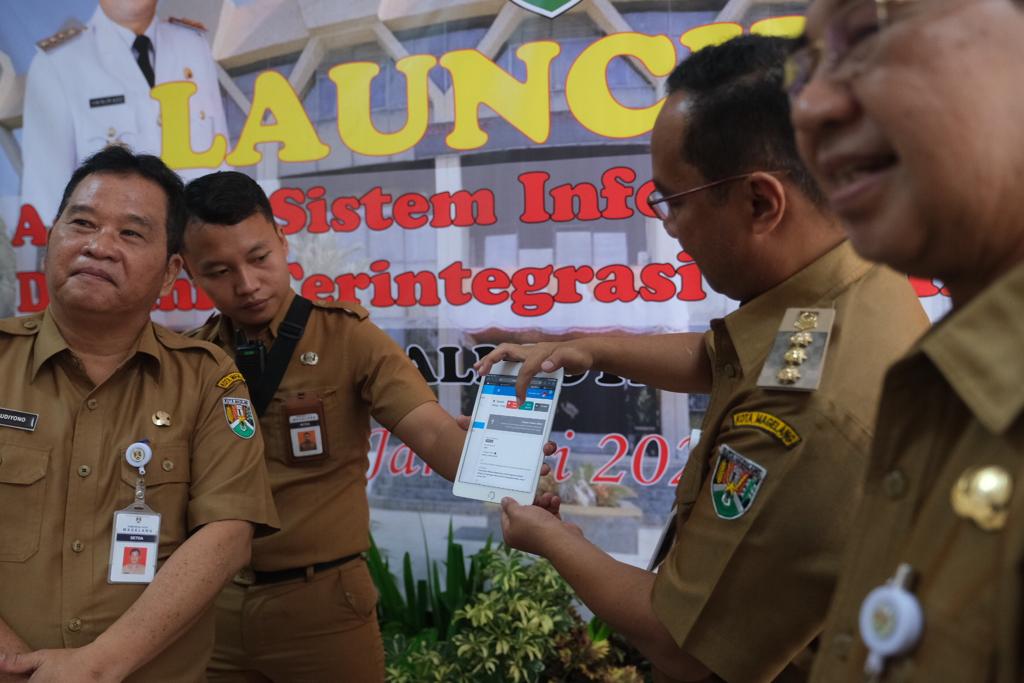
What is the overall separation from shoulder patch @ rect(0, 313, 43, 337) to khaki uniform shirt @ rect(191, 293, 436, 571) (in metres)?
0.66

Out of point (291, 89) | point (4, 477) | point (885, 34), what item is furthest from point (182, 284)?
point (885, 34)

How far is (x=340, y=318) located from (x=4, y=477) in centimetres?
109

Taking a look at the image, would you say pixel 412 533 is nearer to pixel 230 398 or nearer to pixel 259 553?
pixel 259 553

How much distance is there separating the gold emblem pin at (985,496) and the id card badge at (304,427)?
1974 mm

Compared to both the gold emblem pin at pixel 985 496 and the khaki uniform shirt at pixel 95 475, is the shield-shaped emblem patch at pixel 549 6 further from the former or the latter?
Answer: the gold emblem pin at pixel 985 496

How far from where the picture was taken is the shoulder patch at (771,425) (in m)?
1.18

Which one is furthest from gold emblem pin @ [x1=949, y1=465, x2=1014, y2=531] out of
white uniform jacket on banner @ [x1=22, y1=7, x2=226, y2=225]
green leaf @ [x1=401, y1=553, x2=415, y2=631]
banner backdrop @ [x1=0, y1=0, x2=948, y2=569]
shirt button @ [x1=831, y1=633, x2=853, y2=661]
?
white uniform jacket on banner @ [x1=22, y1=7, x2=226, y2=225]

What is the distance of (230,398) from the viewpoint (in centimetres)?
200

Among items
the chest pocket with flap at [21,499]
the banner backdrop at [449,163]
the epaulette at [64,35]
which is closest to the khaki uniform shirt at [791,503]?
the chest pocket with flap at [21,499]

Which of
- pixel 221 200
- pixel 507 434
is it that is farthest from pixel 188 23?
pixel 507 434

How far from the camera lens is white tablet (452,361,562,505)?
65.9 inches

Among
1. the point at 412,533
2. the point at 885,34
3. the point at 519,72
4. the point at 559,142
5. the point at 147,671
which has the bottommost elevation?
the point at 412,533

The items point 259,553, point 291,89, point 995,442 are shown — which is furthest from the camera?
point 291,89

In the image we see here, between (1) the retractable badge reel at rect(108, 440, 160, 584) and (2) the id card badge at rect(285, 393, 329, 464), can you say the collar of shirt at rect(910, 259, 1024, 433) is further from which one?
(2) the id card badge at rect(285, 393, 329, 464)
